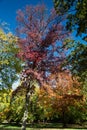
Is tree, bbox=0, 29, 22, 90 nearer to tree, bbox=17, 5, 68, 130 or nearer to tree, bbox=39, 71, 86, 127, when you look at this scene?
tree, bbox=17, 5, 68, 130

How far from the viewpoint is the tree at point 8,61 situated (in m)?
29.6

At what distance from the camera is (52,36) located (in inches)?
813

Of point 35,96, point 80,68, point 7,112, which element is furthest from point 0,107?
point 80,68

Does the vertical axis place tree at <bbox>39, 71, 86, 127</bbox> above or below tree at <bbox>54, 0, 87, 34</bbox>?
above

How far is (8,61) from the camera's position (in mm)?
30234

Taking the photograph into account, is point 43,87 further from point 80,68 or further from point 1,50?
point 1,50

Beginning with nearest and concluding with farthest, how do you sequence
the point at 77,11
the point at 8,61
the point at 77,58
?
the point at 77,11 → the point at 77,58 → the point at 8,61

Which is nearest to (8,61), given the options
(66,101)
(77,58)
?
(77,58)

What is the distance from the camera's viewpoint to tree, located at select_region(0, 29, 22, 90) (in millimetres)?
29562

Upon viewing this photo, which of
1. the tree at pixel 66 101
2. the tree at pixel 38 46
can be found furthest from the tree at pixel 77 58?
the tree at pixel 66 101

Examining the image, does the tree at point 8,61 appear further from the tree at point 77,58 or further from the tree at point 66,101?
the tree at point 66,101

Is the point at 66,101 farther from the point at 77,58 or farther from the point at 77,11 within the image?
the point at 77,11

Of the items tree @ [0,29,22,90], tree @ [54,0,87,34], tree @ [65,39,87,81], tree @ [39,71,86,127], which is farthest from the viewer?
tree @ [39,71,86,127]

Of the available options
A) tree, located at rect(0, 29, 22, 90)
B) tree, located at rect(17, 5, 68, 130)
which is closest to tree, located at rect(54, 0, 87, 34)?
tree, located at rect(17, 5, 68, 130)
